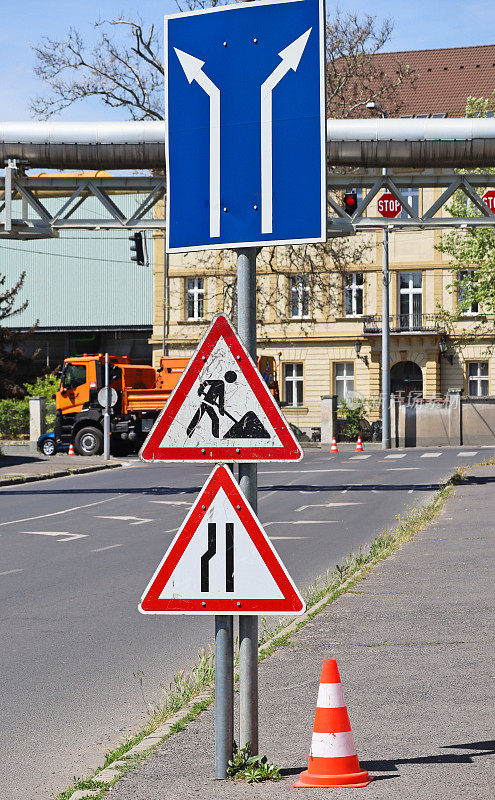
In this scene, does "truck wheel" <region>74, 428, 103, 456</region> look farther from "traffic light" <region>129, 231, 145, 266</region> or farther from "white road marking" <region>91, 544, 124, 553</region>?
"white road marking" <region>91, 544, 124, 553</region>

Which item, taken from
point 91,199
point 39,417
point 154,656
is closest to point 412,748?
point 154,656

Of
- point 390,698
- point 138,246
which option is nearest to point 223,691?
point 390,698

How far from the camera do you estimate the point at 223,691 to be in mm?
4645

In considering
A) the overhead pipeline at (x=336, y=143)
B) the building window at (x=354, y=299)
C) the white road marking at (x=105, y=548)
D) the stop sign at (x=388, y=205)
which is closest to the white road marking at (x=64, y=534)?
the white road marking at (x=105, y=548)

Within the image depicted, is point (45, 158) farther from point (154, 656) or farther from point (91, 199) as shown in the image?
point (91, 199)

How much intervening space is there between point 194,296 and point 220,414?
56.3 metres

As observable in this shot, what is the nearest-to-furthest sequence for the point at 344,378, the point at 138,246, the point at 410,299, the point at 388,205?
the point at 388,205 → the point at 138,246 → the point at 410,299 → the point at 344,378

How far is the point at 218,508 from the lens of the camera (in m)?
4.60

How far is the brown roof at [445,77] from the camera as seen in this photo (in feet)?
202

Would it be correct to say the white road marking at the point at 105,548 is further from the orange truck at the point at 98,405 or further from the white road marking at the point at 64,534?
the orange truck at the point at 98,405

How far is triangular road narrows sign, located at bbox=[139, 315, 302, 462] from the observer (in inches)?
184

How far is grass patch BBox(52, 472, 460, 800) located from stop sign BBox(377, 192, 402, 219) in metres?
9.88

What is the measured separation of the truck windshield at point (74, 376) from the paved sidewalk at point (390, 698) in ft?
101

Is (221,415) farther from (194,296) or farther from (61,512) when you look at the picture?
(194,296)
